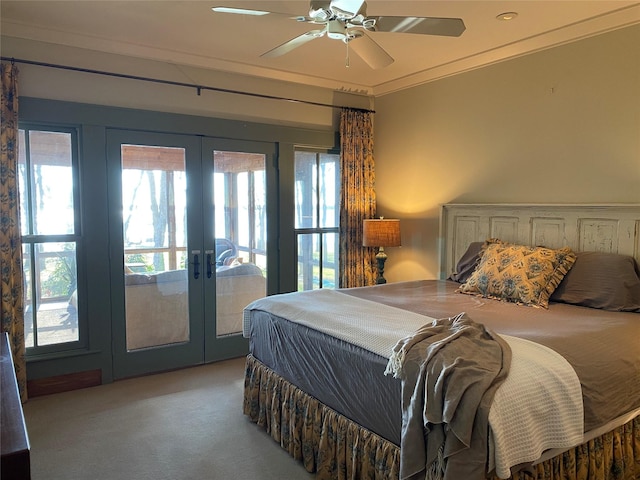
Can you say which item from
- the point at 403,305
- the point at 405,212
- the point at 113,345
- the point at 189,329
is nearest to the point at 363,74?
the point at 405,212

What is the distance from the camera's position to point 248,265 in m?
4.51

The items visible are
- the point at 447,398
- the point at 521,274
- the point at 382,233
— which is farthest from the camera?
the point at 382,233

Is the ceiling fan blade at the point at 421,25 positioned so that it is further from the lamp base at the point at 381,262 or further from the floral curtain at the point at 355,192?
the lamp base at the point at 381,262

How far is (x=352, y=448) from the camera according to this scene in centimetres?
222

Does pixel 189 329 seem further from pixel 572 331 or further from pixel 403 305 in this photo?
pixel 572 331

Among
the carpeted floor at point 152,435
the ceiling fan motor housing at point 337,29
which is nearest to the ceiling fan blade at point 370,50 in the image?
the ceiling fan motor housing at point 337,29

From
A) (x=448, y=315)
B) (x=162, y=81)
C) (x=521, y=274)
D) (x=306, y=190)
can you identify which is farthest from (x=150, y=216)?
(x=521, y=274)

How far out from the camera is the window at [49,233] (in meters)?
3.50

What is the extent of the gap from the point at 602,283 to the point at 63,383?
3.99 meters

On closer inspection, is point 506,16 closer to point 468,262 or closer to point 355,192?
point 468,262

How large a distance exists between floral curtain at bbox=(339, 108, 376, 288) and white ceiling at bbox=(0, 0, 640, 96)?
0.69m

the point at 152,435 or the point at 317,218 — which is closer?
the point at 152,435

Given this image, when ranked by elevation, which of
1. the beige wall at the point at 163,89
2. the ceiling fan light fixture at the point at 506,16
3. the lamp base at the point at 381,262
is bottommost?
the lamp base at the point at 381,262

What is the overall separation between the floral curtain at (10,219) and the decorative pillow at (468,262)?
11.1ft
